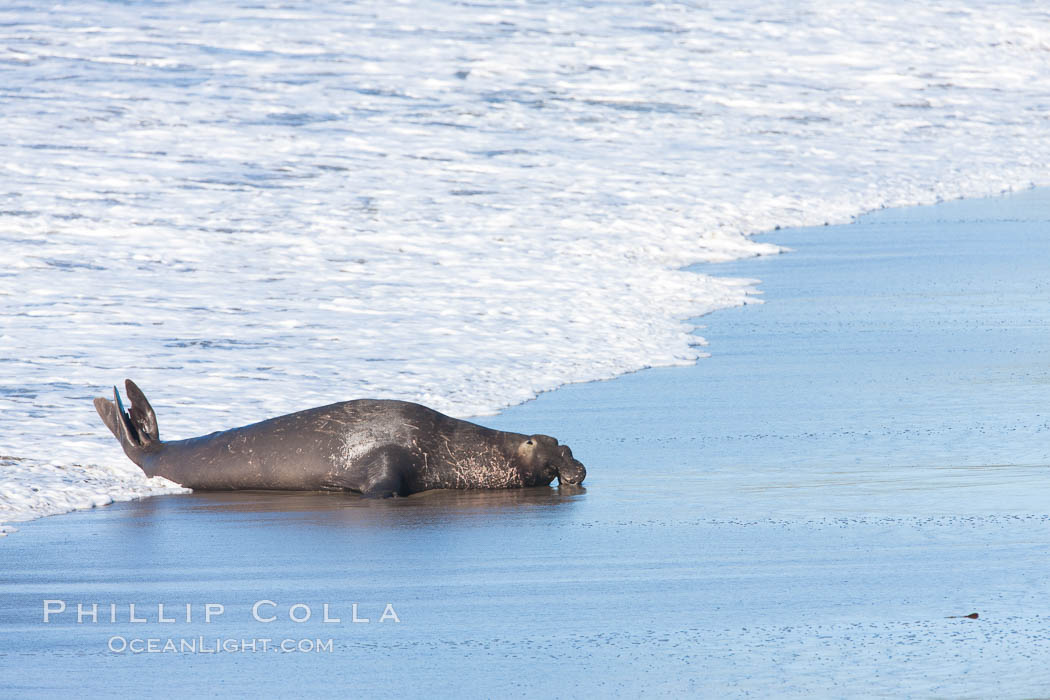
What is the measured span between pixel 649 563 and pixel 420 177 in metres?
13.2

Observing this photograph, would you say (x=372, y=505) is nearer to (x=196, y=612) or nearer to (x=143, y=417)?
(x=143, y=417)

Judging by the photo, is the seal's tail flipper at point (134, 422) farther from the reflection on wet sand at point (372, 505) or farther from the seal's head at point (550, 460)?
the seal's head at point (550, 460)

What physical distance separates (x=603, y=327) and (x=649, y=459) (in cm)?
359

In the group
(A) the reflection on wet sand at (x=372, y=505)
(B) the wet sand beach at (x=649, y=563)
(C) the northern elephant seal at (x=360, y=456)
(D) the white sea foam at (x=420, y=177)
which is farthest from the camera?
(D) the white sea foam at (x=420, y=177)

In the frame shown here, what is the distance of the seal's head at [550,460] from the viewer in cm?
639

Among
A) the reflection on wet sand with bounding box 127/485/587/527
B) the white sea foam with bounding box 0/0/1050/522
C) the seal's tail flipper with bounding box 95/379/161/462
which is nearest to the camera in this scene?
the reflection on wet sand with bounding box 127/485/587/527

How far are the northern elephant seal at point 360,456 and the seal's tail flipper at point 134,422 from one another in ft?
0.09

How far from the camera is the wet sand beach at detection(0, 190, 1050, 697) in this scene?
3910mm

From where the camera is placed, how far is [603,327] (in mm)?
10258

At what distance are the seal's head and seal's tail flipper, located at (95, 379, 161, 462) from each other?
1537mm

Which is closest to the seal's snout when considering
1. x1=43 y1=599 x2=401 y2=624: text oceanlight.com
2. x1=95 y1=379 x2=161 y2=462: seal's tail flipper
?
x1=95 y1=379 x2=161 y2=462: seal's tail flipper

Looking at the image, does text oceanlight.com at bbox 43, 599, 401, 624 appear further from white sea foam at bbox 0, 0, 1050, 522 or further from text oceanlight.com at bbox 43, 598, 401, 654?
white sea foam at bbox 0, 0, 1050, 522

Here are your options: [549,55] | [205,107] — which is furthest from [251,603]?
[549,55]

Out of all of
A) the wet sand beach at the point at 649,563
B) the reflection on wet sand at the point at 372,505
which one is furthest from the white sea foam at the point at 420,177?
the wet sand beach at the point at 649,563
